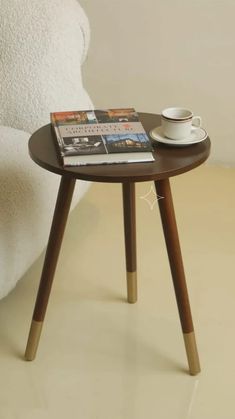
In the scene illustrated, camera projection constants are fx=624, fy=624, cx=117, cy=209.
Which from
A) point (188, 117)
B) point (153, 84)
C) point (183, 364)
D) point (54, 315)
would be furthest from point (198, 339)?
point (153, 84)

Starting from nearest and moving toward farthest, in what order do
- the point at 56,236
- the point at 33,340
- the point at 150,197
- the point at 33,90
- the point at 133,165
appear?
the point at 133,165, the point at 56,236, the point at 33,340, the point at 33,90, the point at 150,197

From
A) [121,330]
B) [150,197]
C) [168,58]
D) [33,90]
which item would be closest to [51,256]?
[121,330]

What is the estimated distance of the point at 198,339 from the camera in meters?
1.58

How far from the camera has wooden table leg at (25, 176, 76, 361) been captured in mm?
1360

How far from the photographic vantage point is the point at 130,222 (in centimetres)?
161

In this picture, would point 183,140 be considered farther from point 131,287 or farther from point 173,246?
point 131,287

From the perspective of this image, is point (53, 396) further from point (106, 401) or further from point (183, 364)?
point (183, 364)

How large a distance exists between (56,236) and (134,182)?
233mm

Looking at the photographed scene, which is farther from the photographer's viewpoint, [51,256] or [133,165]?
[51,256]

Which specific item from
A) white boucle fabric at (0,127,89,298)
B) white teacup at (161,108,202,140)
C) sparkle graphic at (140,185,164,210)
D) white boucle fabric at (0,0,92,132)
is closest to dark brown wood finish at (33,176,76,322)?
white boucle fabric at (0,127,89,298)

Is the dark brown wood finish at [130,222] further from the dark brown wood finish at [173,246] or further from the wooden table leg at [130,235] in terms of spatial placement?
the dark brown wood finish at [173,246]

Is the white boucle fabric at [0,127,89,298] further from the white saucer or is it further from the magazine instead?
the white saucer

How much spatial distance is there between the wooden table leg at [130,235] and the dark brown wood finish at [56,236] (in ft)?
0.71

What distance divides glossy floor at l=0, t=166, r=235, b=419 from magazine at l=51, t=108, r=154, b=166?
Result: 1.72 ft
